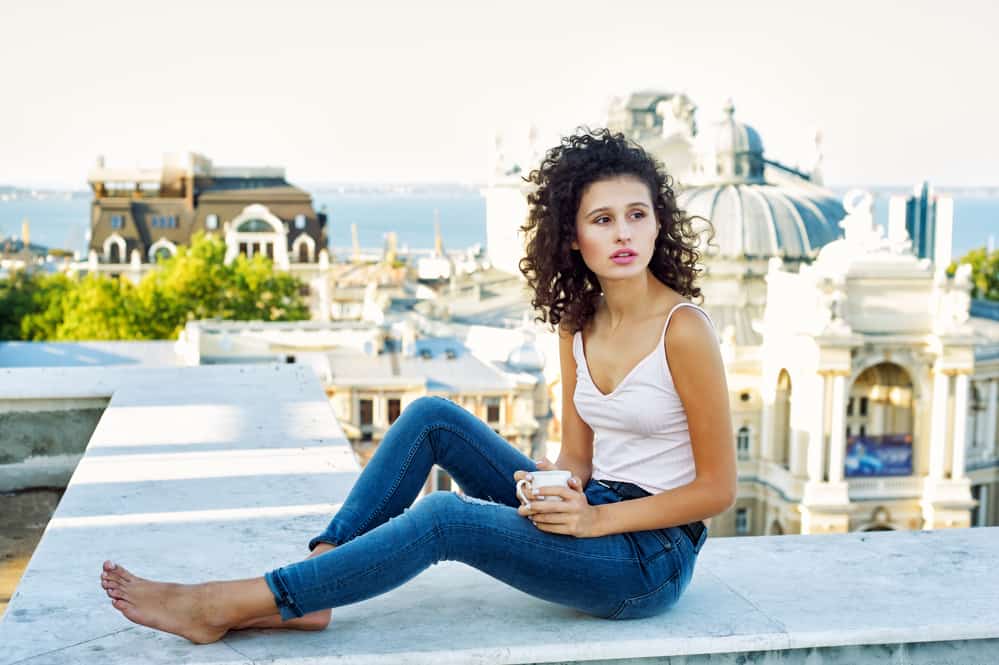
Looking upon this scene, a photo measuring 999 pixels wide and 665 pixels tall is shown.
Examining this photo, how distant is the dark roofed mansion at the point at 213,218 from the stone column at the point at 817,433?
42.1 metres

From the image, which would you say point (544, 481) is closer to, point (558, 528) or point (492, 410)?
point (558, 528)

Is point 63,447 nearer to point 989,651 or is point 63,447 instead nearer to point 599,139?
point 599,139

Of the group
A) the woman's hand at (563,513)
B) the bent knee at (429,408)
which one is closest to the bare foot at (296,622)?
the woman's hand at (563,513)

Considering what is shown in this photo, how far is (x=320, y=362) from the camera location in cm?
2986

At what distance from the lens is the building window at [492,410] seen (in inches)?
1443

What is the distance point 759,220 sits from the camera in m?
44.1

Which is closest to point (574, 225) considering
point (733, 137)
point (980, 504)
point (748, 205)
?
point (980, 504)

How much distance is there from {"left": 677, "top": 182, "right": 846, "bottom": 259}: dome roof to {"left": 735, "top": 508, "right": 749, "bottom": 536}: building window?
9.75 meters

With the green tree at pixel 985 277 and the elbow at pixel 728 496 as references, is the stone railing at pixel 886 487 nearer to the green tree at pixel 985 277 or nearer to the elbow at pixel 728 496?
the green tree at pixel 985 277

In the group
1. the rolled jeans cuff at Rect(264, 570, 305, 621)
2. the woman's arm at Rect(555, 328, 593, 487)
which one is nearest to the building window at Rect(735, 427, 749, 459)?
the woman's arm at Rect(555, 328, 593, 487)

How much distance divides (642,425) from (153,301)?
4558 centimetres

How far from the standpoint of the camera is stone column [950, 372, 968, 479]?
3391cm

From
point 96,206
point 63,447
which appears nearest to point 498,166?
point 96,206

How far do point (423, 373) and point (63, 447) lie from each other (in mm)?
29287
